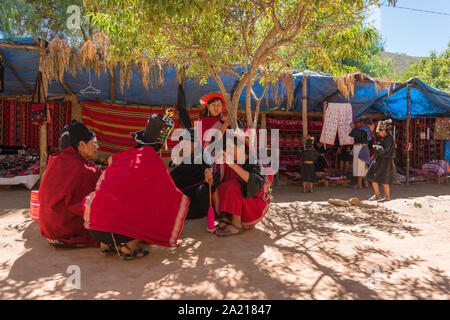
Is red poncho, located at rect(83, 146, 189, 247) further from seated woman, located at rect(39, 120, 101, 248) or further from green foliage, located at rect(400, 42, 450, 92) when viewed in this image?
green foliage, located at rect(400, 42, 450, 92)

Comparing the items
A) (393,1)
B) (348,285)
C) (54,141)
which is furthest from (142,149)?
(54,141)

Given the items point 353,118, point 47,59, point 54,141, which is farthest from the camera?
point 353,118

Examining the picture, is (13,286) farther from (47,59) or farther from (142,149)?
(47,59)

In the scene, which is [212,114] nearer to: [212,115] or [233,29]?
[212,115]

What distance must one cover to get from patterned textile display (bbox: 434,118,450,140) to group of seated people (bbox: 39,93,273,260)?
9.32m

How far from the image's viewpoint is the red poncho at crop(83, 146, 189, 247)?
2.60m

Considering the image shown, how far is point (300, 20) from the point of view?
3814 mm

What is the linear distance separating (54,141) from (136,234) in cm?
640

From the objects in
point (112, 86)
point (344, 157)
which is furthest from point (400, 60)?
point (112, 86)

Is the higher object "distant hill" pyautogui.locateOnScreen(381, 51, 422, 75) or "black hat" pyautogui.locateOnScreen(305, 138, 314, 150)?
"distant hill" pyautogui.locateOnScreen(381, 51, 422, 75)

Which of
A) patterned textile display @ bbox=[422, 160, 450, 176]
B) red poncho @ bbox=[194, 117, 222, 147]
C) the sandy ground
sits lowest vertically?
the sandy ground

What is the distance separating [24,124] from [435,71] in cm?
2531

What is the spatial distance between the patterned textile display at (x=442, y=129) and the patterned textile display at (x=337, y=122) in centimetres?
364

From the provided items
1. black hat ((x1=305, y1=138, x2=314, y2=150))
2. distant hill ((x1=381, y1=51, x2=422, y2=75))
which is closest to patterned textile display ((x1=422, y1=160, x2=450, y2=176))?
black hat ((x1=305, y1=138, x2=314, y2=150))
